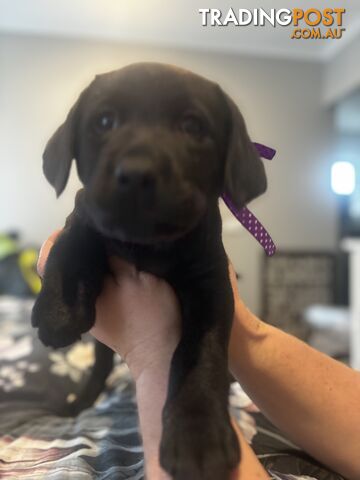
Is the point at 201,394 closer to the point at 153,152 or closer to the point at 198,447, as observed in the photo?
the point at 198,447

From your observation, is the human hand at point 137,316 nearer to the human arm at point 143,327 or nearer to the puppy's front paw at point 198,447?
the human arm at point 143,327

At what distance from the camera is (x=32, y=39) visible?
2166 mm

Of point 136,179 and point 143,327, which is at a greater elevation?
point 136,179

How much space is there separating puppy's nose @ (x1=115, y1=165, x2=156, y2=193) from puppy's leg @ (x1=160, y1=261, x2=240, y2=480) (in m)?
0.22

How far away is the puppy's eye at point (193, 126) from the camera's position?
63cm

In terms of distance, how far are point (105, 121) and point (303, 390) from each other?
485 millimetres

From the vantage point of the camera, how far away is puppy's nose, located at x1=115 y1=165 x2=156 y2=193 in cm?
49

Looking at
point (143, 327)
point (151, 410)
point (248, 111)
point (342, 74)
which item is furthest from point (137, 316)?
point (342, 74)

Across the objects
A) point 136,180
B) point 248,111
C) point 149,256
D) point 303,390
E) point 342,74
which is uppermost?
point 342,74

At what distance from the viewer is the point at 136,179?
1.61ft

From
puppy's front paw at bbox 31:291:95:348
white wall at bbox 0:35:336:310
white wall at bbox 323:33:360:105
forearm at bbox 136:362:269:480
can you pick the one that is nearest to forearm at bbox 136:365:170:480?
forearm at bbox 136:362:269:480

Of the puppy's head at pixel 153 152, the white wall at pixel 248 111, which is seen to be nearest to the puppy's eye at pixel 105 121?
the puppy's head at pixel 153 152

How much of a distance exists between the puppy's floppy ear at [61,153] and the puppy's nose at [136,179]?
20cm

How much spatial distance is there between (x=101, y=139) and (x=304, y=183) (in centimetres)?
196
